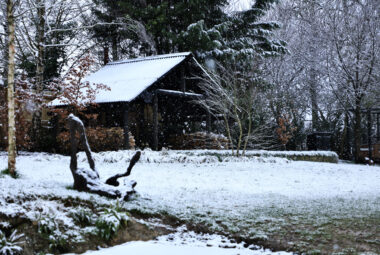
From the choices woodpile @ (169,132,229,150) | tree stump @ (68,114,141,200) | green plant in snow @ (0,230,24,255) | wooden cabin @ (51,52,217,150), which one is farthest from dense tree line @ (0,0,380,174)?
green plant in snow @ (0,230,24,255)

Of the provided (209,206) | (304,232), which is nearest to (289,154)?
(209,206)

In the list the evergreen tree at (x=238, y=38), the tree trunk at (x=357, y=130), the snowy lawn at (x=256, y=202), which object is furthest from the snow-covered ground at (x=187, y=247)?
the evergreen tree at (x=238, y=38)

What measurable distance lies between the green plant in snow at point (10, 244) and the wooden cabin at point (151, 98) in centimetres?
1156

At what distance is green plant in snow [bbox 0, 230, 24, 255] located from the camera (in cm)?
415

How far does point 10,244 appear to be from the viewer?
4223mm

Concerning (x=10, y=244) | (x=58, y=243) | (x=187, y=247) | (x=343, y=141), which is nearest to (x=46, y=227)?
(x=58, y=243)

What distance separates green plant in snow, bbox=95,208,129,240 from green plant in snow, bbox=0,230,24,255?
977mm

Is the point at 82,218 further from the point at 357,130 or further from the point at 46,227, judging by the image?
the point at 357,130

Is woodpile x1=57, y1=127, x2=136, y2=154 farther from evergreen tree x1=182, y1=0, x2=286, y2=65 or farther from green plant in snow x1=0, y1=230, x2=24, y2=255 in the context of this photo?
green plant in snow x1=0, y1=230, x2=24, y2=255

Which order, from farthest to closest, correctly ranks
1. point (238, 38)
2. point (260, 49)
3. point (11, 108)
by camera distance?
point (238, 38)
point (260, 49)
point (11, 108)

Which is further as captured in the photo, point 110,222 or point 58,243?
point 110,222

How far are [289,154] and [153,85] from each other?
666cm

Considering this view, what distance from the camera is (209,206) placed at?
6523 mm

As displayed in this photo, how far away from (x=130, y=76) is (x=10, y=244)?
48.8 feet
